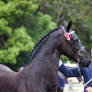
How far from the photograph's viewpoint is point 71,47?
3928 millimetres

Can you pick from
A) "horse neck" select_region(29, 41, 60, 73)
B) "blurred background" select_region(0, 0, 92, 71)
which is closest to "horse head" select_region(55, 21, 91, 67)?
"horse neck" select_region(29, 41, 60, 73)

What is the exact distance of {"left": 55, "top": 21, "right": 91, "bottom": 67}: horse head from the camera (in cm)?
390

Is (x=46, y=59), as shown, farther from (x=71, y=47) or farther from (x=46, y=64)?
(x=71, y=47)

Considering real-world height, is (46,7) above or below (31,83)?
below

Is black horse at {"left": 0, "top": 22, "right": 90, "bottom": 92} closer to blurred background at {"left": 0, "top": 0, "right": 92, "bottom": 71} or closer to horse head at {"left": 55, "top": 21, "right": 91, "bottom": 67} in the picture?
horse head at {"left": 55, "top": 21, "right": 91, "bottom": 67}

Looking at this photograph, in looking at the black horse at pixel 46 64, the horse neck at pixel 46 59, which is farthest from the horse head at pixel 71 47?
the horse neck at pixel 46 59

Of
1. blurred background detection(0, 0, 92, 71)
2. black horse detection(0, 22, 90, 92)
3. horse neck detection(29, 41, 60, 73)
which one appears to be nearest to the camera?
black horse detection(0, 22, 90, 92)

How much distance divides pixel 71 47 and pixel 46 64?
529 mm

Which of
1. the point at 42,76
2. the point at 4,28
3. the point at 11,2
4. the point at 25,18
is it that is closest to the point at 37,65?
the point at 42,76

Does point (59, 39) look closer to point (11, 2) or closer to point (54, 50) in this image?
point (54, 50)

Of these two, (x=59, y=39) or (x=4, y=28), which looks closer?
(x=59, y=39)

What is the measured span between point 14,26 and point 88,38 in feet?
35.7

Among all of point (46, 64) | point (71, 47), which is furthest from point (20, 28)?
point (46, 64)

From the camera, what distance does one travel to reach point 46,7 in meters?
18.1
